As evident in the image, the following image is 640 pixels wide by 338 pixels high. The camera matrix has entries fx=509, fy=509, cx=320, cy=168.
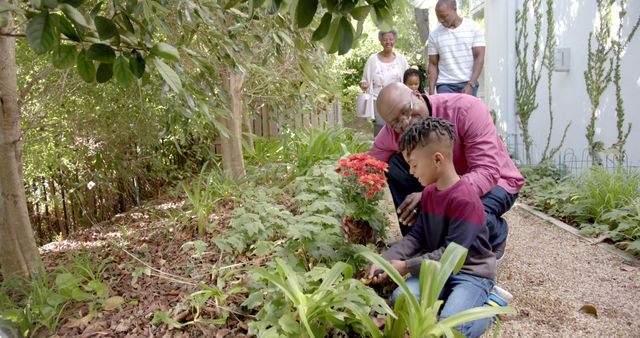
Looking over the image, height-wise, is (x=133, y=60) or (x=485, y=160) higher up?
(x=133, y=60)

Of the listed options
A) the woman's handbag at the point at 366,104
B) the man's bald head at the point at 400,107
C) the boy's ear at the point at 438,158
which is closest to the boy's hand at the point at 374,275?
the boy's ear at the point at 438,158

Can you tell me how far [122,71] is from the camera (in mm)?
1337

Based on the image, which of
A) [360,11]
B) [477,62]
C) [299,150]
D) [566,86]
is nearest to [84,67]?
[360,11]

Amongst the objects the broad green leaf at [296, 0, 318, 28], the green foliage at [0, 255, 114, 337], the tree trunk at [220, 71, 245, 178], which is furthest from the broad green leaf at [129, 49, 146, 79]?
the tree trunk at [220, 71, 245, 178]

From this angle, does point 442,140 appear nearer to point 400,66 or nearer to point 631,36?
point 631,36

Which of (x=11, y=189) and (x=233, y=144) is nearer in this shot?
(x=11, y=189)

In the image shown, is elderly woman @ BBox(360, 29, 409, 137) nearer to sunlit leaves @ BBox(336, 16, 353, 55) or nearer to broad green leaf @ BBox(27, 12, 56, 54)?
sunlit leaves @ BBox(336, 16, 353, 55)

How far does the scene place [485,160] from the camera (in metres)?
2.78

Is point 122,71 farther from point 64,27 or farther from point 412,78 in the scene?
point 412,78

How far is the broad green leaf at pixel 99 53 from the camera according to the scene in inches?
51.3

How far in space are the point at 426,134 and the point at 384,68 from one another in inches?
157

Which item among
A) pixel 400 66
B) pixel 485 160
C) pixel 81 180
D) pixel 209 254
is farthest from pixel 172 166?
pixel 485 160

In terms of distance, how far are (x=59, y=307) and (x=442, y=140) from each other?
6.85 feet

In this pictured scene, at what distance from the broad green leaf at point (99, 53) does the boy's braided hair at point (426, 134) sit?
1.54m
